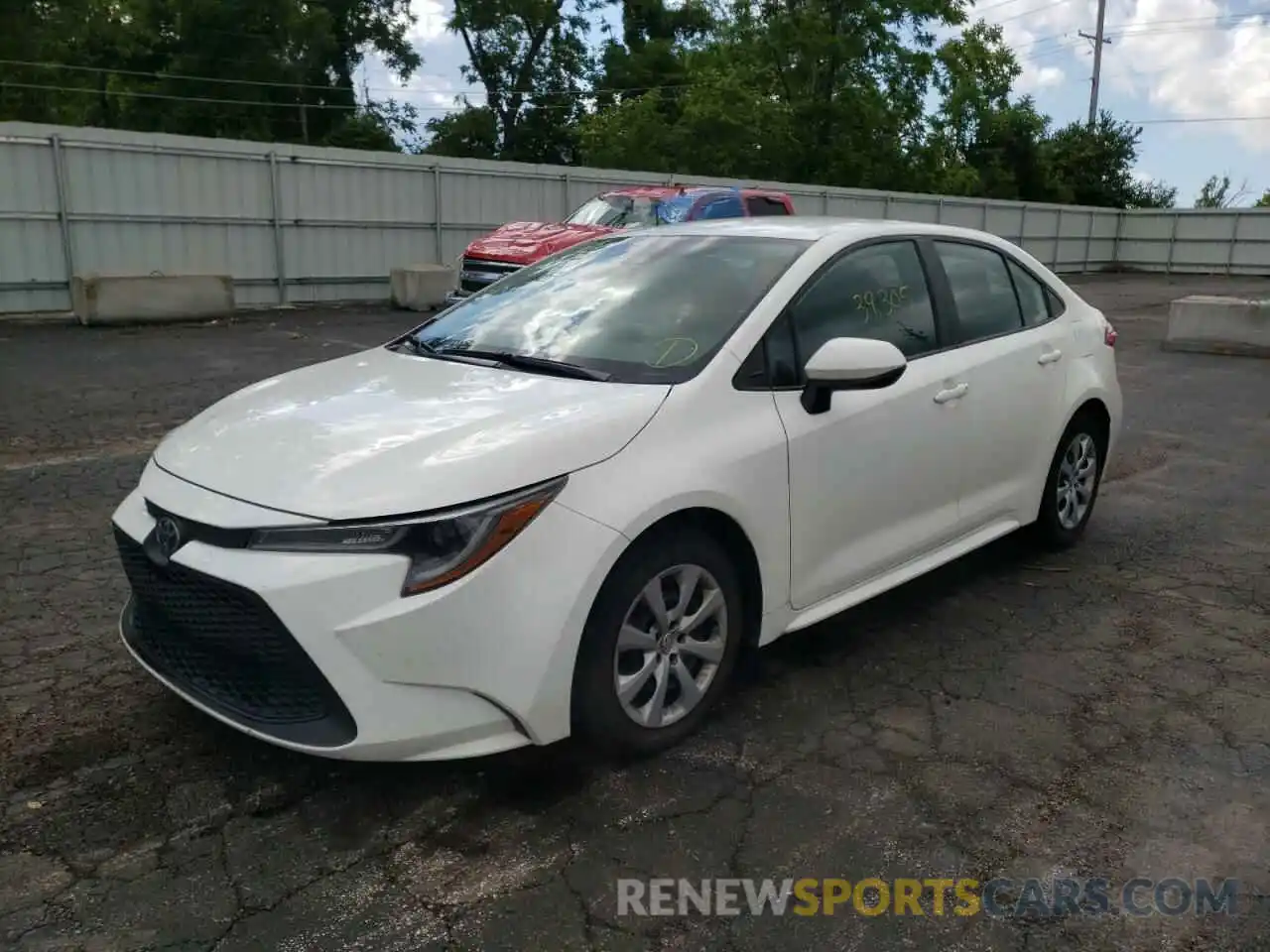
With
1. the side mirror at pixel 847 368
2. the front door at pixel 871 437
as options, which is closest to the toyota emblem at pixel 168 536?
the front door at pixel 871 437

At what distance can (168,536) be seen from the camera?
2.90m

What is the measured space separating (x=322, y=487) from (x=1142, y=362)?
12.4 metres

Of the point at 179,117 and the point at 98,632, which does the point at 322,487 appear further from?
the point at 179,117

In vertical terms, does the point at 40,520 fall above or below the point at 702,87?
below

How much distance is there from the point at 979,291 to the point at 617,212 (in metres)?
9.57

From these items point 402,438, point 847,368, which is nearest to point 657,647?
point 402,438

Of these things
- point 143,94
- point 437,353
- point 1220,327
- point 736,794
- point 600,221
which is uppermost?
point 143,94

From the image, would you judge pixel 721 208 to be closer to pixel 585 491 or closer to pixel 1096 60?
pixel 585 491

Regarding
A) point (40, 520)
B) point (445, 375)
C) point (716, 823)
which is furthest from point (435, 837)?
point (40, 520)

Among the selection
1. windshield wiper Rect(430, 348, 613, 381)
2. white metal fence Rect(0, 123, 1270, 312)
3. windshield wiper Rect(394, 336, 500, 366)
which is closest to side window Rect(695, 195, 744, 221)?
white metal fence Rect(0, 123, 1270, 312)

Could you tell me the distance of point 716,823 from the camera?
2.90m

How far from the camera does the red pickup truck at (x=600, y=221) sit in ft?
42.2

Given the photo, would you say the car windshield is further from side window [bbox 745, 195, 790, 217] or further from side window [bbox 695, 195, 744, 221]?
side window [bbox 745, 195, 790, 217]

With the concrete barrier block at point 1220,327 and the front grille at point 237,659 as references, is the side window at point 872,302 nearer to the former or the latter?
the front grille at point 237,659
